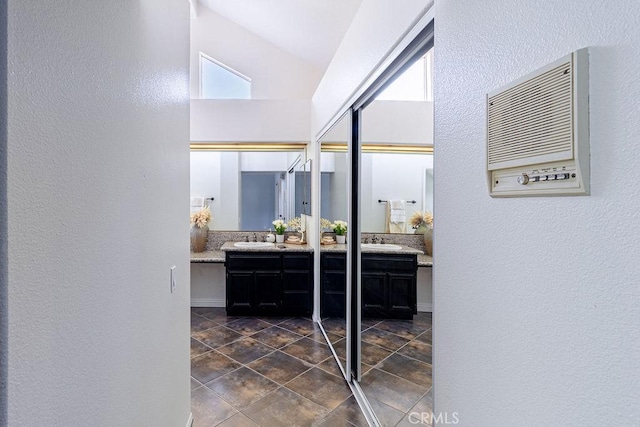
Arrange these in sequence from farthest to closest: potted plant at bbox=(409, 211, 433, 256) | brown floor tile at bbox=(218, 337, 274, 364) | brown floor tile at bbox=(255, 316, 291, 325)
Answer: brown floor tile at bbox=(255, 316, 291, 325) → brown floor tile at bbox=(218, 337, 274, 364) → potted plant at bbox=(409, 211, 433, 256)

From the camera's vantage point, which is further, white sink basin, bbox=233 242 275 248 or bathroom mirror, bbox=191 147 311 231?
bathroom mirror, bbox=191 147 311 231

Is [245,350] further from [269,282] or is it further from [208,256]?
[208,256]

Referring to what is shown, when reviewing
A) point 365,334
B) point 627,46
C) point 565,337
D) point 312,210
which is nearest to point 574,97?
point 627,46

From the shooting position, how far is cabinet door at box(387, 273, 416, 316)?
1914 mm

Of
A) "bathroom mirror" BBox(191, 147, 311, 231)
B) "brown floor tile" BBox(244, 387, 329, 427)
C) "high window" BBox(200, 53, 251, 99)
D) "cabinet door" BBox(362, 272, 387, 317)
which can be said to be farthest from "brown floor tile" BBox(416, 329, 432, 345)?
"high window" BBox(200, 53, 251, 99)

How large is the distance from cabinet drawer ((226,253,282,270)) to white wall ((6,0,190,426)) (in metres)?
2.34

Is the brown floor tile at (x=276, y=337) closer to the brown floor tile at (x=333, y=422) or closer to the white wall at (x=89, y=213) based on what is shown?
the brown floor tile at (x=333, y=422)

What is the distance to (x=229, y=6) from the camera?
423 cm

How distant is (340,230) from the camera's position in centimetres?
295

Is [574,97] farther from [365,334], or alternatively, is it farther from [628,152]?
[365,334]

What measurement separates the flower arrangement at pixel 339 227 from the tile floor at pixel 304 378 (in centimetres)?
86

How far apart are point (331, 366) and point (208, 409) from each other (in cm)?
104

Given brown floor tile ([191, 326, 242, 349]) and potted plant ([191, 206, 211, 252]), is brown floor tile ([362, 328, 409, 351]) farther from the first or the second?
potted plant ([191, 206, 211, 252])

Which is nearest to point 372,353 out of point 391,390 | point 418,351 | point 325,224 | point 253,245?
point 391,390
